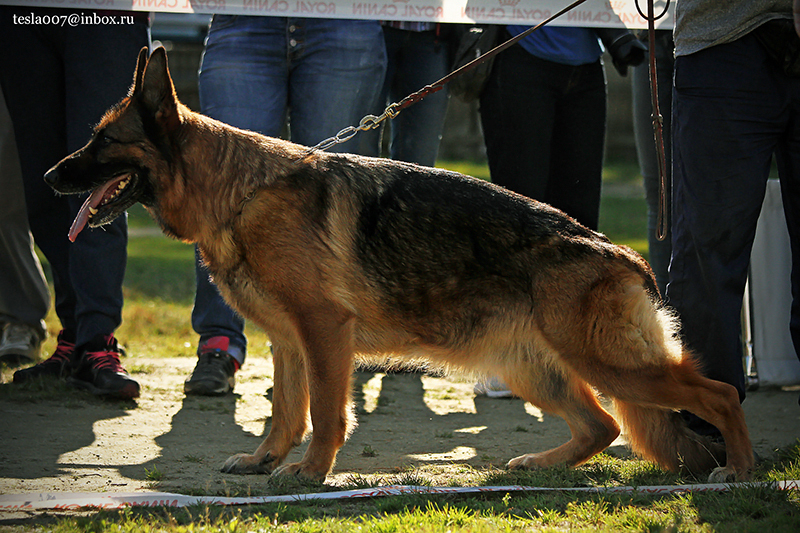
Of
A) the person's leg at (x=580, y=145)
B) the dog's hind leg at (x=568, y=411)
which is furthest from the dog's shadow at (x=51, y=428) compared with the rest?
the person's leg at (x=580, y=145)

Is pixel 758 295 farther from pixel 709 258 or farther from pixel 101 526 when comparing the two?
pixel 101 526

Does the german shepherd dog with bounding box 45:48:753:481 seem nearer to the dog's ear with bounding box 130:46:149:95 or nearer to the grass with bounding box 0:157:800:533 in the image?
the dog's ear with bounding box 130:46:149:95

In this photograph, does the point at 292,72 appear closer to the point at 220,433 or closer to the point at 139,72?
the point at 139,72

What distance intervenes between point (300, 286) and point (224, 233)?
0.44 meters

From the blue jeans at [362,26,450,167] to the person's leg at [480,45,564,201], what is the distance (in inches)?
29.6

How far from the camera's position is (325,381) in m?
3.33

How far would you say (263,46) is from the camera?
16.0ft

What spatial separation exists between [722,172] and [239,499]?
2563mm

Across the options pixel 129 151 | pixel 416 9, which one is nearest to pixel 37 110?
pixel 129 151

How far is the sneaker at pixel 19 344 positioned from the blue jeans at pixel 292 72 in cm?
161

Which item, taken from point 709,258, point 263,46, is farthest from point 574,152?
point 263,46

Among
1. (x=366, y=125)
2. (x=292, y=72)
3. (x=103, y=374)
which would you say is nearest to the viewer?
(x=366, y=125)

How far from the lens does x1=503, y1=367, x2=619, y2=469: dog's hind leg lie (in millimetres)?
3699

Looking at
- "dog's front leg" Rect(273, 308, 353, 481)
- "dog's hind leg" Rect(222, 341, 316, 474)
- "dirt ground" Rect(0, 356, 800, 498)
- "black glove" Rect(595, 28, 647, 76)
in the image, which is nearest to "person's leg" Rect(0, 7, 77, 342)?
"dirt ground" Rect(0, 356, 800, 498)
